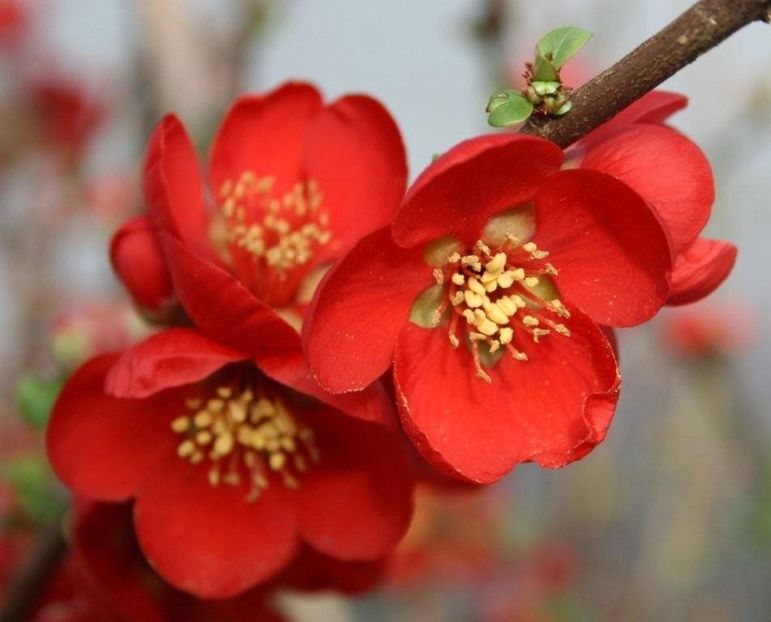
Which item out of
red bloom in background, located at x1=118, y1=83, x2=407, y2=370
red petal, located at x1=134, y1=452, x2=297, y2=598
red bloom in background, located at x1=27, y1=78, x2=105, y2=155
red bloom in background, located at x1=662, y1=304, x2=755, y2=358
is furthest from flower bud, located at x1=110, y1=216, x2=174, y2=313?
red bloom in background, located at x1=662, y1=304, x2=755, y2=358

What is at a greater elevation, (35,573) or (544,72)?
(544,72)

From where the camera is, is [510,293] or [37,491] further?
[37,491]

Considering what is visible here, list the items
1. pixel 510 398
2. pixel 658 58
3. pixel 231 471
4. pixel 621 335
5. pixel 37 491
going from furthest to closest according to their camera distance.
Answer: pixel 621 335 < pixel 37 491 < pixel 231 471 < pixel 510 398 < pixel 658 58

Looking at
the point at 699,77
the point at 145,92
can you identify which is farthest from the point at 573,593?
the point at 145,92

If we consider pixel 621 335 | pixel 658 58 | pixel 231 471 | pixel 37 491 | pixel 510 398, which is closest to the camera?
pixel 658 58

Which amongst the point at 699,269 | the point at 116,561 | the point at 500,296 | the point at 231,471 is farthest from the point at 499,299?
the point at 116,561

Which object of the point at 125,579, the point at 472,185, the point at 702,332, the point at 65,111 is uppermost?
the point at 472,185

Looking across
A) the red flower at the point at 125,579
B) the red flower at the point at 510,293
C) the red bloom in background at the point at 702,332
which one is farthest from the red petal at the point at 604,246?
the red bloom in background at the point at 702,332

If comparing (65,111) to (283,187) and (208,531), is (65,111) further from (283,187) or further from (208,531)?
(208,531)
